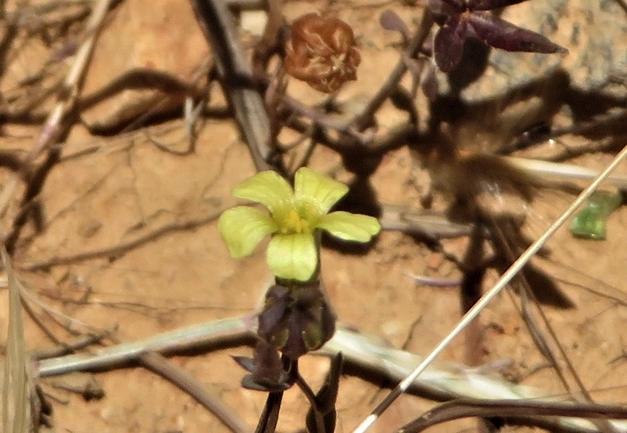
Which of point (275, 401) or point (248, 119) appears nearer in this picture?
point (275, 401)

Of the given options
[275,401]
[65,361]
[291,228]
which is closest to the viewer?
[291,228]

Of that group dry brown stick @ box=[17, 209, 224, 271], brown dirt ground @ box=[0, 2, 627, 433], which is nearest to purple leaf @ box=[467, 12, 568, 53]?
brown dirt ground @ box=[0, 2, 627, 433]

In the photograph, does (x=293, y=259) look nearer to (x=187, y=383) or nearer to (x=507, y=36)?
(x=507, y=36)

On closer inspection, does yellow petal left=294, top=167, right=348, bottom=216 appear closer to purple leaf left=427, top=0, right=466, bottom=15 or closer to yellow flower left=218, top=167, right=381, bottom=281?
yellow flower left=218, top=167, right=381, bottom=281

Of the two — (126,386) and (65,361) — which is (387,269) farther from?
(65,361)

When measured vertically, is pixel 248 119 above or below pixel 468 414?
above

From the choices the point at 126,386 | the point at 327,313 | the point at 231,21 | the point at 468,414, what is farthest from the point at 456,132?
the point at 126,386

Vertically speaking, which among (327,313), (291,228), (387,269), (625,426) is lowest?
(625,426)

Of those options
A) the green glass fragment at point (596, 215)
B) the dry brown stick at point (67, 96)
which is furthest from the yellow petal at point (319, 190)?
the dry brown stick at point (67, 96)
